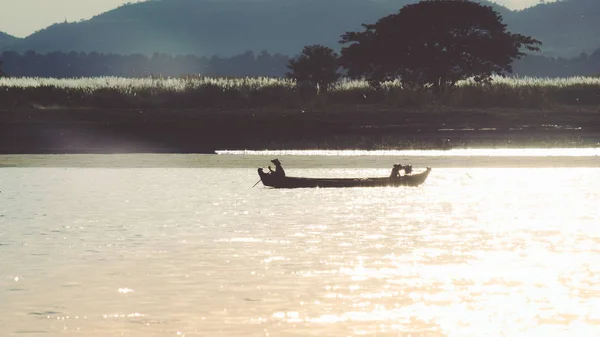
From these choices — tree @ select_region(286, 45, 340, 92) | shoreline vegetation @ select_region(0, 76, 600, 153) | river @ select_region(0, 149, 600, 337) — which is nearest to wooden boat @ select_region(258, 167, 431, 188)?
river @ select_region(0, 149, 600, 337)

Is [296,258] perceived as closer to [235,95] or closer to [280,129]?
[280,129]

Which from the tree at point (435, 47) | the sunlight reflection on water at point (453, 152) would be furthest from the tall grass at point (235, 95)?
the sunlight reflection on water at point (453, 152)

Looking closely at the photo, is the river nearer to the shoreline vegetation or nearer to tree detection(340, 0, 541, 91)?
the shoreline vegetation

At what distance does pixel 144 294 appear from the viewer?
62.3 feet

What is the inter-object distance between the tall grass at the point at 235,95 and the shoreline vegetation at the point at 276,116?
55 mm

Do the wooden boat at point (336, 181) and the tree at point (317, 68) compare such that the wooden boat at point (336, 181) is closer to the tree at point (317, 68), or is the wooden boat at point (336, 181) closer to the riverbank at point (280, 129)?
the riverbank at point (280, 129)

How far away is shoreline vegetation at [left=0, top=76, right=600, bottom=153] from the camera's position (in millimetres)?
59844

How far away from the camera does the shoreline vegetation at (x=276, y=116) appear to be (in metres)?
59.8

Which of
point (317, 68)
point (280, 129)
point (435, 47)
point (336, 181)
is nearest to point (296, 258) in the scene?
point (336, 181)

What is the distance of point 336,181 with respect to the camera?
127 feet

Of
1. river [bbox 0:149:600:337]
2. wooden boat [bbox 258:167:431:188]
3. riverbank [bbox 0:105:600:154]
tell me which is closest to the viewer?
river [bbox 0:149:600:337]

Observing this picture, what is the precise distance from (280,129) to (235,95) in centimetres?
753

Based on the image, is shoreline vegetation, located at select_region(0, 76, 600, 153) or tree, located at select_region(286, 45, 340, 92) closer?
shoreline vegetation, located at select_region(0, 76, 600, 153)

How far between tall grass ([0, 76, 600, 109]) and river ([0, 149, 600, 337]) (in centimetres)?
2314
